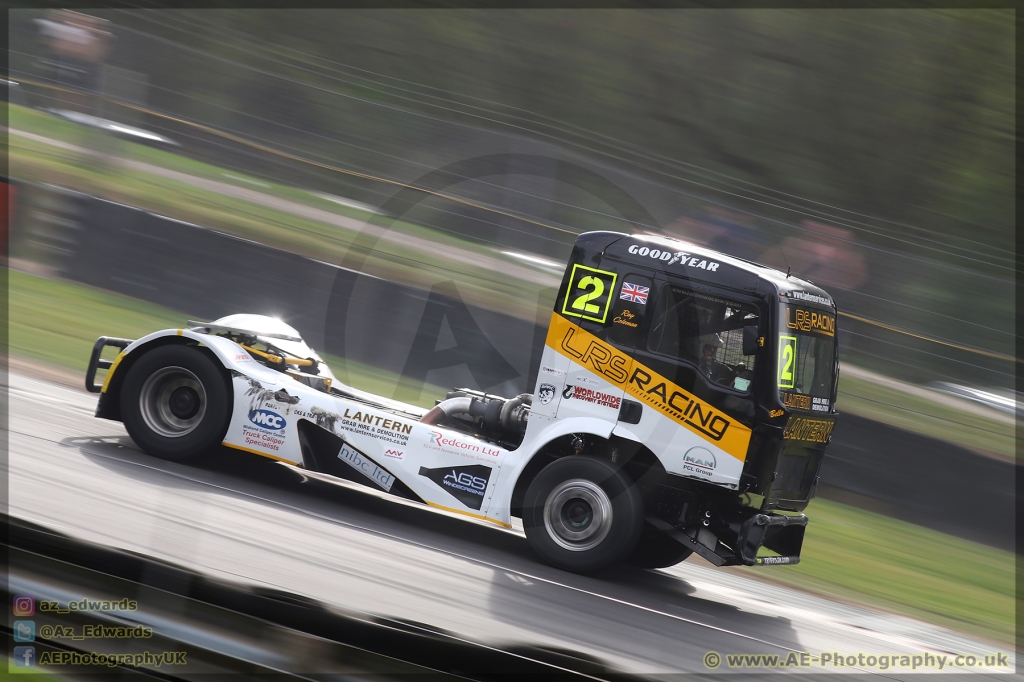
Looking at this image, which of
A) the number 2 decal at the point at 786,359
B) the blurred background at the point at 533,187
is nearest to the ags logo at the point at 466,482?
the number 2 decal at the point at 786,359

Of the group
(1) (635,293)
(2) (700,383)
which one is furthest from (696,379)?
(1) (635,293)

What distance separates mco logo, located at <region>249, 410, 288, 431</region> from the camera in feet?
20.0

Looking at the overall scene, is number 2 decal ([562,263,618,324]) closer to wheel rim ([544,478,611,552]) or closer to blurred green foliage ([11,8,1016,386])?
wheel rim ([544,478,611,552])

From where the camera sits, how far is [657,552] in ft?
20.9

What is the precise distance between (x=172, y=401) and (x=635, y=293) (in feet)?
11.0

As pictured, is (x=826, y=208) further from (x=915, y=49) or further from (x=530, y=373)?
(x=530, y=373)

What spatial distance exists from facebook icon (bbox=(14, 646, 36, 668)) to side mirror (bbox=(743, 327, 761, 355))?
13.3ft

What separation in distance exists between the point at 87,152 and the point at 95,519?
854cm

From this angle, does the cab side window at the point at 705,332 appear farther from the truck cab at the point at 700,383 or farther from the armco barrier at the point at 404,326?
the armco barrier at the point at 404,326

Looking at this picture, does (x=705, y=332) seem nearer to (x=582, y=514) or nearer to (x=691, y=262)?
(x=691, y=262)

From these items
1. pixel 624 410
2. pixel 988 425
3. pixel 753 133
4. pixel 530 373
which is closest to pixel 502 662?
pixel 624 410

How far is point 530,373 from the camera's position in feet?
30.4

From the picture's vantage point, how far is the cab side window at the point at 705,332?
5.56 metres

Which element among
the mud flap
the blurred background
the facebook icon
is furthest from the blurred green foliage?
the facebook icon
